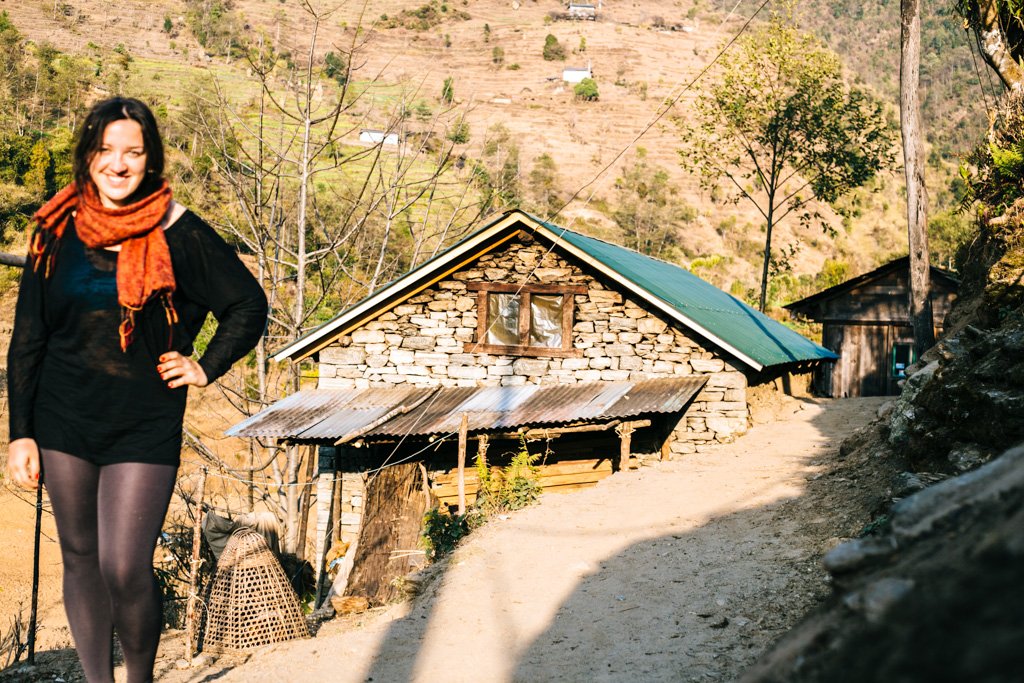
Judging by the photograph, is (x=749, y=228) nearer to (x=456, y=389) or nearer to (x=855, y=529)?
(x=456, y=389)

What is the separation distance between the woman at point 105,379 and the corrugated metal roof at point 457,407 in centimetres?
1003

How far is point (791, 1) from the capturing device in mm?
30609

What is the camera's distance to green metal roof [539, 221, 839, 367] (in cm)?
1472

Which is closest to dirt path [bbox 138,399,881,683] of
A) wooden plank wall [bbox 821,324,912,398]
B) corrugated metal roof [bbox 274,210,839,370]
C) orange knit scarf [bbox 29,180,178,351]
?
corrugated metal roof [bbox 274,210,839,370]

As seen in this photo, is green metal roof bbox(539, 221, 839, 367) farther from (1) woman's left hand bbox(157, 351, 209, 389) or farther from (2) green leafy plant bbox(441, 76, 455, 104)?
(1) woman's left hand bbox(157, 351, 209, 389)

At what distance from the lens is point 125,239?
2.83 m

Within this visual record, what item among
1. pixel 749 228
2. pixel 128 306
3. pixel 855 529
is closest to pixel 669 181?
pixel 749 228

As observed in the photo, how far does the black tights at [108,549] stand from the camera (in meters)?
2.73

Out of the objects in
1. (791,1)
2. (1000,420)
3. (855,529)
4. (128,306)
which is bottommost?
Result: (855,529)

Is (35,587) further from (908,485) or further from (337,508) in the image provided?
(337,508)

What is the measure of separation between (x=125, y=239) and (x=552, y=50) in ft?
368

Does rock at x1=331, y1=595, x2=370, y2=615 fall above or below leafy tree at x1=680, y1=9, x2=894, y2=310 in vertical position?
below

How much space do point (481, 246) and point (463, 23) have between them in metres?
117

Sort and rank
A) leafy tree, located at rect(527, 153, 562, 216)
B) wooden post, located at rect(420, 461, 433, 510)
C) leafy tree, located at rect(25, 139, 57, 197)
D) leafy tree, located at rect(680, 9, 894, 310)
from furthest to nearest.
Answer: leafy tree, located at rect(527, 153, 562, 216)
leafy tree, located at rect(25, 139, 57, 197)
leafy tree, located at rect(680, 9, 894, 310)
wooden post, located at rect(420, 461, 433, 510)
